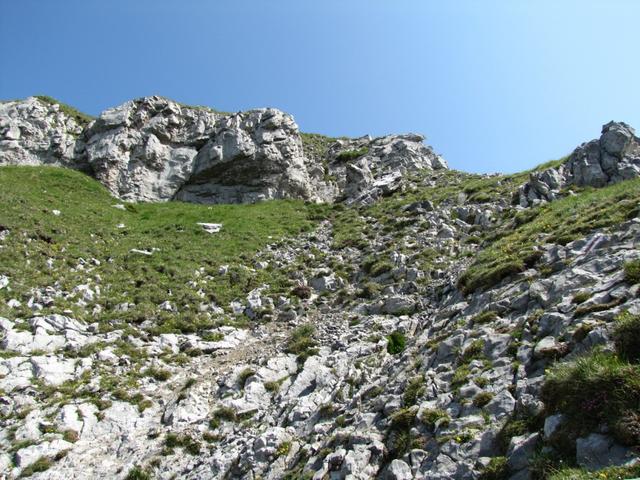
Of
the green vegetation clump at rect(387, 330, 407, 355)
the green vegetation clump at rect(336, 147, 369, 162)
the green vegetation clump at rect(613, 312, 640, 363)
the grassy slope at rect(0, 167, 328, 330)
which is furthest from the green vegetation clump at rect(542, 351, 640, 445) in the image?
the green vegetation clump at rect(336, 147, 369, 162)

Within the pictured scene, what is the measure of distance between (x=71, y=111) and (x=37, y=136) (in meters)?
6.55

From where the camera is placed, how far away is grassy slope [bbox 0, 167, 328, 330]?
25312mm

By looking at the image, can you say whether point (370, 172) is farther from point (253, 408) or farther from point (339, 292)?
point (253, 408)

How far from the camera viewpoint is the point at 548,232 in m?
21.4

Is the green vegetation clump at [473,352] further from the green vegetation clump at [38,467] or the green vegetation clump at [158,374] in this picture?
the green vegetation clump at [38,467]

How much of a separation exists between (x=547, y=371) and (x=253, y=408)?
405 inches

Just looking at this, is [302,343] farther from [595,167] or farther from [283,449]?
[595,167]

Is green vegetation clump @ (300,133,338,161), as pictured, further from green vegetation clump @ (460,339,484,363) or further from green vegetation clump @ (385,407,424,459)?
green vegetation clump @ (385,407,424,459)

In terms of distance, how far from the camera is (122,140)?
51.8 m

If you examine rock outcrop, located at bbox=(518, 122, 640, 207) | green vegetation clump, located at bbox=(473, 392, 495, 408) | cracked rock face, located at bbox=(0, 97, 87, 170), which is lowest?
green vegetation clump, located at bbox=(473, 392, 495, 408)

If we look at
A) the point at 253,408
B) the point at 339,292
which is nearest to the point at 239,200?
the point at 339,292

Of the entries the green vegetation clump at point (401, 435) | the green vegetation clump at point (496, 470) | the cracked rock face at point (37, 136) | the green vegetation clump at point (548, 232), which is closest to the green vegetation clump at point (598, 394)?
the green vegetation clump at point (496, 470)

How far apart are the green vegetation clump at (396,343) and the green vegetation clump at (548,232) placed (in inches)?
128

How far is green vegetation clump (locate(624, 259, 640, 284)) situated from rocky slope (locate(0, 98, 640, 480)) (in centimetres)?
5
